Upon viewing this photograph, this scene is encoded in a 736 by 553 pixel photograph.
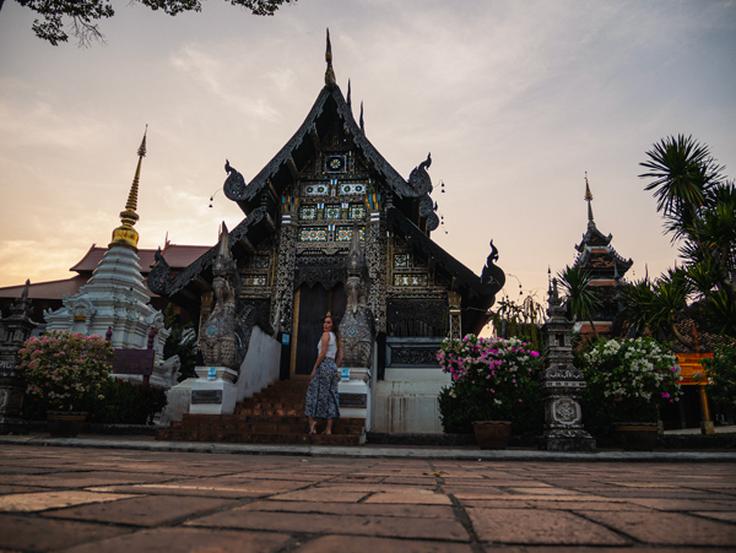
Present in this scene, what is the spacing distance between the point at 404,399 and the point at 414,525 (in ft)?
31.0

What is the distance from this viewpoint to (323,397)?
738 cm

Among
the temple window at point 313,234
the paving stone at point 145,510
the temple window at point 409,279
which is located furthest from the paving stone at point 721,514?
the temple window at point 313,234

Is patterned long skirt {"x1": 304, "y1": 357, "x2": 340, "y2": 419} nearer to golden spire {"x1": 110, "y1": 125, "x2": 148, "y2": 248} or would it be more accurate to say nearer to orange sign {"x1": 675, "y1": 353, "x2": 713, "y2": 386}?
orange sign {"x1": 675, "y1": 353, "x2": 713, "y2": 386}

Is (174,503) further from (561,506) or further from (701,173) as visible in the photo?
(701,173)

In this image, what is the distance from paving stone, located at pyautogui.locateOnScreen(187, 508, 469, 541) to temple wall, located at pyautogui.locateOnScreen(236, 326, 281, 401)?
8.40 m

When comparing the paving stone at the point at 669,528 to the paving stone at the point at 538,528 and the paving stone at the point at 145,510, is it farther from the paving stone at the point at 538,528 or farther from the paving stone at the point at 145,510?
the paving stone at the point at 145,510

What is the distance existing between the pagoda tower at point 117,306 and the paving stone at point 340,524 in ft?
53.9

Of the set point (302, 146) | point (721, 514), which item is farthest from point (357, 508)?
point (302, 146)

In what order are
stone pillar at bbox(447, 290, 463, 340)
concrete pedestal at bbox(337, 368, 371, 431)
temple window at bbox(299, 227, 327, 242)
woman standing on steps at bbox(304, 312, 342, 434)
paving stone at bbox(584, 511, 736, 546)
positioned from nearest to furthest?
paving stone at bbox(584, 511, 736, 546), woman standing on steps at bbox(304, 312, 342, 434), concrete pedestal at bbox(337, 368, 371, 431), stone pillar at bbox(447, 290, 463, 340), temple window at bbox(299, 227, 327, 242)

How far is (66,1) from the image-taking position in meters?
4.55

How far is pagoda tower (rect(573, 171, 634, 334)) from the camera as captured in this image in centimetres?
2773

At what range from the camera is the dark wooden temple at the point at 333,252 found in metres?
11.5

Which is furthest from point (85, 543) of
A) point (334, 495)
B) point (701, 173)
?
point (701, 173)

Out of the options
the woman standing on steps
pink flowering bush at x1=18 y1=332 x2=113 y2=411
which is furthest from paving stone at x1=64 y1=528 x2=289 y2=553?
pink flowering bush at x1=18 y1=332 x2=113 y2=411
